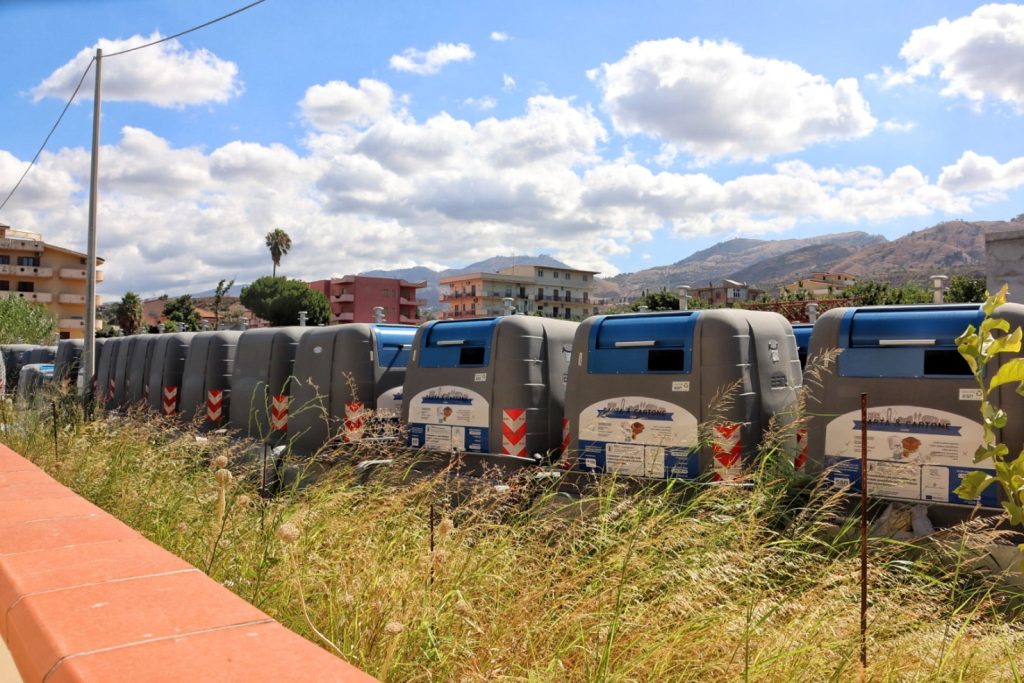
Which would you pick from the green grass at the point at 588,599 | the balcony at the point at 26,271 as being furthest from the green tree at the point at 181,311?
the green grass at the point at 588,599

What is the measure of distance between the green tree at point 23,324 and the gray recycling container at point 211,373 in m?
36.2

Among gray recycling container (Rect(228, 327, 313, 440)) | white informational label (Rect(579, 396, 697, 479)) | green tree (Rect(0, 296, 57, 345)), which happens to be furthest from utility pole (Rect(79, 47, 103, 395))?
green tree (Rect(0, 296, 57, 345))

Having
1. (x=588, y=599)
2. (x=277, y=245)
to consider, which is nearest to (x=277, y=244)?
(x=277, y=245)

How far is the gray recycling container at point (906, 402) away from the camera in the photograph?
5715mm

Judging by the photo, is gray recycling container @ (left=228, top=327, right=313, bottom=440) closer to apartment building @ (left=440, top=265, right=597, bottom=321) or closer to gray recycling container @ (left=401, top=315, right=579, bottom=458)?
gray recycling container @ (left=401, top=315, right=579, bottom=458)

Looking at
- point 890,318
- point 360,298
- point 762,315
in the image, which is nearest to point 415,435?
point 762,315

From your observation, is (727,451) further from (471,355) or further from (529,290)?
(529,290)

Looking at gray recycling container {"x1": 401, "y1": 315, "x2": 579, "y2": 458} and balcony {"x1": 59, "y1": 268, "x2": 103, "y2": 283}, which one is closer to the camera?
gray recycling container {"x1": 401, "y1": 315, "x2": 579, "y2": 458}

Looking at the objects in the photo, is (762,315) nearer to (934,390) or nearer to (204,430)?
(934,390)

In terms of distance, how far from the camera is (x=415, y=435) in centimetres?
869

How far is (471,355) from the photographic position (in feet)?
27.7

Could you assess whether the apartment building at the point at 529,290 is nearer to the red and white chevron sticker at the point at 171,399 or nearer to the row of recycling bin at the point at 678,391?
the red and white chevron sticker at the point at 171,399

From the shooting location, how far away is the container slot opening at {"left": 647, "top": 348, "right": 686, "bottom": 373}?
6.89m

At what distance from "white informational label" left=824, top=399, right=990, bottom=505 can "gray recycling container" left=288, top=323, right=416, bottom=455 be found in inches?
210
